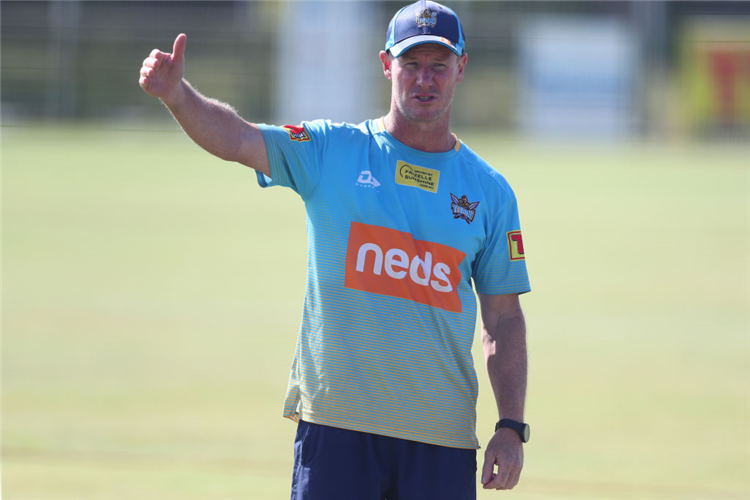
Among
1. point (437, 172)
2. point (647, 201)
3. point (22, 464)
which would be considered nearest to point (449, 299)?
point (437, 172)

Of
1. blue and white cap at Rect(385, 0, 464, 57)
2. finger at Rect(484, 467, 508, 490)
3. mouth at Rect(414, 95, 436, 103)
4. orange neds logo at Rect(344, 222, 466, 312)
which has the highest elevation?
blue and white cap at Rect(385, 0, 464, 57)

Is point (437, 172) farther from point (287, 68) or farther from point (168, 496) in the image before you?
point (287, 68)

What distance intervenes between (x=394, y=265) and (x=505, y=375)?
1.98ft

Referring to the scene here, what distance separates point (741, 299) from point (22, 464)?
28.4ft

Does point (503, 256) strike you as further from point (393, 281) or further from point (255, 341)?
point (255, 341)

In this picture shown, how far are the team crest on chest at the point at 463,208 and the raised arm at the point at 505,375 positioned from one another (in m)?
0.35

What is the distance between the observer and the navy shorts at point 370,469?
3316 mm

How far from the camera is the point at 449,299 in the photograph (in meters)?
3.45

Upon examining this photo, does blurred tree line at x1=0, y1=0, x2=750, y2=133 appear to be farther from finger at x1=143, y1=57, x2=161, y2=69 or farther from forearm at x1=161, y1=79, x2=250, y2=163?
finger at x1=143, y1=57, x2=161, y2=69

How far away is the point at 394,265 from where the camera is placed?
340 cm

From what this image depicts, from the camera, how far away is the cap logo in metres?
3.49

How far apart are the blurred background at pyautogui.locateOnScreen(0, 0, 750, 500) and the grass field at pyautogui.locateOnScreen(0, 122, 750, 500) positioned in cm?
3

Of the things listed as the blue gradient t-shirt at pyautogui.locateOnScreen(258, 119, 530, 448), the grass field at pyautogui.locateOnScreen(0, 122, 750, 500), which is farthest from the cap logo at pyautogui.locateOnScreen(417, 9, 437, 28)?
the grass field at pyautogui.locateOnScreen(0, 122, 750, 500)

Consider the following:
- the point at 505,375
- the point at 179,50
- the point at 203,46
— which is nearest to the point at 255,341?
the point at 505,375
